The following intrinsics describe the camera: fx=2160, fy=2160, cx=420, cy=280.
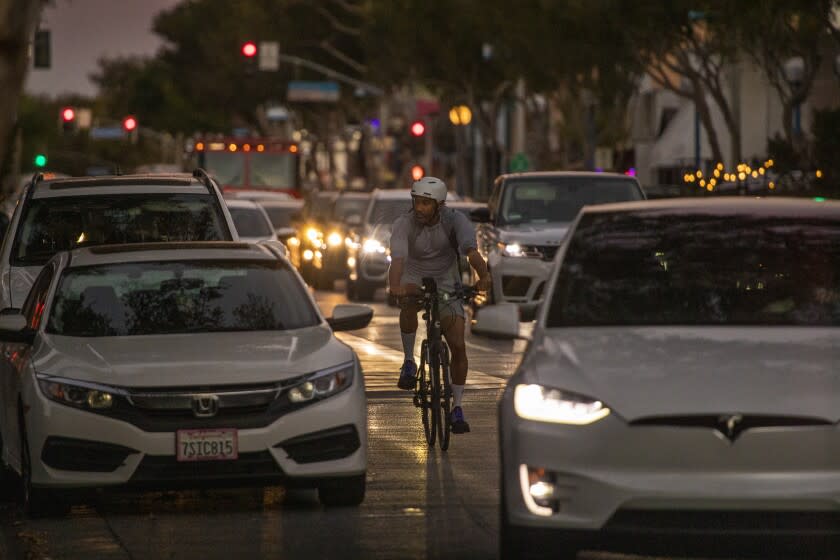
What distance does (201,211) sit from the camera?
53.1 feet

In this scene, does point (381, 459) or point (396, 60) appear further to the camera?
point (396, 60)

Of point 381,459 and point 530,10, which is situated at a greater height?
point 530,10

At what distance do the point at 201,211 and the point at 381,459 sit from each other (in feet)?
11.6

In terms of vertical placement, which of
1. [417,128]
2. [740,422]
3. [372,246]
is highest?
[417,128]

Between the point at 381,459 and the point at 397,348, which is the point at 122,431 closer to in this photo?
the point at 381,459

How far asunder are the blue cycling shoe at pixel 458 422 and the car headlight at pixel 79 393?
12.4 feet

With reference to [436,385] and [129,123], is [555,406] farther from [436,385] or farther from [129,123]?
[129,123]

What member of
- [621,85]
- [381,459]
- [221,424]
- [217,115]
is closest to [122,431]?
[221,424]

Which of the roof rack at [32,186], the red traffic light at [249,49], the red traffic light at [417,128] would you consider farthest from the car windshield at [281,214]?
the roof rack at [32,186]

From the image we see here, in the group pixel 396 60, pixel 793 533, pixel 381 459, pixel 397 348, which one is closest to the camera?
pixel 793 533

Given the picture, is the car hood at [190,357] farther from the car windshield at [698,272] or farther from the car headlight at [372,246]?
the car headlight at [372,246]

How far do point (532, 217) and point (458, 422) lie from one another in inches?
476

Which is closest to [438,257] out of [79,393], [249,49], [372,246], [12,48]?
[79,393]

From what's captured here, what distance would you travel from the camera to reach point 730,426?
8.06 m
